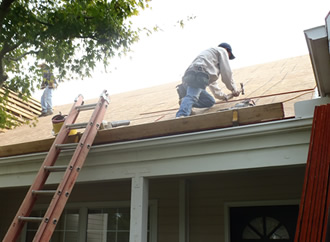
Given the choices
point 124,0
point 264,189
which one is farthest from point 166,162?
point 124,0

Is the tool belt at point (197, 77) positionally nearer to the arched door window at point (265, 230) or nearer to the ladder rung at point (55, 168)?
the ladder rung at point (55, 168)

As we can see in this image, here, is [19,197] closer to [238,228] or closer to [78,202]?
[78,202]

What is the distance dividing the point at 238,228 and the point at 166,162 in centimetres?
186

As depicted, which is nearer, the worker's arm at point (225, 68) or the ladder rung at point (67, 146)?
the ladder rung at point (67, 146)

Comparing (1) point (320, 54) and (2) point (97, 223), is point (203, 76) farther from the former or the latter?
(2) point (97, 223)

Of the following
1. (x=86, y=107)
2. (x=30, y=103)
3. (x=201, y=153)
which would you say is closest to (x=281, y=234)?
(x=201, y=153)

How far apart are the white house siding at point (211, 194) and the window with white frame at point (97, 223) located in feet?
0.47

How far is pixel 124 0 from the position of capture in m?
6.53

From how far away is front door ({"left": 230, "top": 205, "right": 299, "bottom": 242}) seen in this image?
500 cm

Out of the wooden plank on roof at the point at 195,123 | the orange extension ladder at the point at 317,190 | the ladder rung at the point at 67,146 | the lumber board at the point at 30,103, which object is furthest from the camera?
the lumber board at the point at 30,103

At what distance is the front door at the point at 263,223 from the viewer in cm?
500

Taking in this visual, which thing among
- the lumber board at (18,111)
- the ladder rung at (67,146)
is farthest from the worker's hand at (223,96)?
the lumber board at (18,111)

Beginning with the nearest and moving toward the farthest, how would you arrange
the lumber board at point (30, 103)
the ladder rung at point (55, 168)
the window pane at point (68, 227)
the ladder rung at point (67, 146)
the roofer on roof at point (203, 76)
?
the ladder rung at point (55, 168)
the ladder rung at point (67, 146)
the roofer on roof at point (203, 76)
the window pane at point (68, 227)
the lumber board at point (30, 103)

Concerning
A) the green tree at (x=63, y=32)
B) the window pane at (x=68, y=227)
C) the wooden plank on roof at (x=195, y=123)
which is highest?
the green tree at (x=63, y=32)
